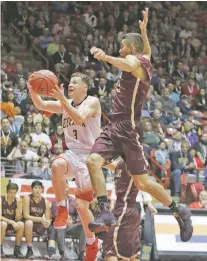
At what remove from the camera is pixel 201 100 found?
68.3ft

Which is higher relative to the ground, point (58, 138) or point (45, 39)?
point (45, 39)

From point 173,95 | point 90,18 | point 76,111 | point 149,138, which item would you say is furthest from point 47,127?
point 76,111

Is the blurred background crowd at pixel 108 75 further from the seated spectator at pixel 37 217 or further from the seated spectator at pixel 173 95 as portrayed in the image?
the seated spectator at pixel 37 217

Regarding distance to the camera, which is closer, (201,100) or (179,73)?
(201,100)

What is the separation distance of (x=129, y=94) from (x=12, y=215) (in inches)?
232

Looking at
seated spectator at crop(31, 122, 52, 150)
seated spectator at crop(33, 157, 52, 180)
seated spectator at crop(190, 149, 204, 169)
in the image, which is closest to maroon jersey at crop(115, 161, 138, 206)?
seated spectator at crop(33, 157, 52, 180)

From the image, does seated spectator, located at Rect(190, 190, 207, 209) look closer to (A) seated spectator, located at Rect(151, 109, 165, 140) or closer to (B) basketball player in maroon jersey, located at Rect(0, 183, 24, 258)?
(A) seated spectator, located at Rect(151, 109, 165, 140)

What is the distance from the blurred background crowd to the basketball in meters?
5.99

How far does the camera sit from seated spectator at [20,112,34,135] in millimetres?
15609

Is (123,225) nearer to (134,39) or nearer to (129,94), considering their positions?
(129,94)

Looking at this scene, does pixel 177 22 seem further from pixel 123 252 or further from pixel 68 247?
pixel 123 252

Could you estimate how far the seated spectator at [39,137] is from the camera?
15.4 m

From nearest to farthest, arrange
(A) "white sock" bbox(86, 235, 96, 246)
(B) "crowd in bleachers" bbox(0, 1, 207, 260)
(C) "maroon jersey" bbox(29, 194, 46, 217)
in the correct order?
(A) "white sock" bbox(86, 235, 96, 246) < (C) "maroon jersey" bbox(29, 194, 46, 217) < (B) "crowd in bleachers" bbox(0, 1, 207, 260)

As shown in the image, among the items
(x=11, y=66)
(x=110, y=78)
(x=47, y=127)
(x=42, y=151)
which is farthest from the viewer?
(x=110, y=78)
